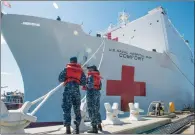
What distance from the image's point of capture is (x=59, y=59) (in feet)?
17.9

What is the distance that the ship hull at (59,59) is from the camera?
16.9 ft

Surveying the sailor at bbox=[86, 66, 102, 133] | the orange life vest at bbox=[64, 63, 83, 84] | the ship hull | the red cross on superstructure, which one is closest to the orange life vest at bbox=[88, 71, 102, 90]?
the sailor at bbox=[86, 66, 102, 133]

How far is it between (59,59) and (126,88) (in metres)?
2.26

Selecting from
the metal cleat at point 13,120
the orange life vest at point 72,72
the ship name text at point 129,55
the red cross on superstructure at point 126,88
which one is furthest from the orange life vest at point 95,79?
the ship name text at point 129,55

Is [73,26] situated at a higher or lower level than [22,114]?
higher

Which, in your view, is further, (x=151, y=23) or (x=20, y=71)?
(x=151, y=23)

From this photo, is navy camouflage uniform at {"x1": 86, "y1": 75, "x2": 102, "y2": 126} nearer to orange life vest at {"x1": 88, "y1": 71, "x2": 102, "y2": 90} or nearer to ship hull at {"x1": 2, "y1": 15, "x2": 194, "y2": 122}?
orange life vest at {"x1": 88, "y1": 71, "x2": 102, "y2": 90}

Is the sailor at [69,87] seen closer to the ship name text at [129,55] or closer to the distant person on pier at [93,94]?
the distant person on pier at [93,94]

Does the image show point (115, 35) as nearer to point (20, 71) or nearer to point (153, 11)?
point (153, 11)

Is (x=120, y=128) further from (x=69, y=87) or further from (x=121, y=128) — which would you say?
(x=69, y=87)

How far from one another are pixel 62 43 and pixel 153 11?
522 centimetres

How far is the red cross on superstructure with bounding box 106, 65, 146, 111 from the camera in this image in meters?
6.16

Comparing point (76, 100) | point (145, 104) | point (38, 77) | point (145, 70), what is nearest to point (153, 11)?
point (145, 70)

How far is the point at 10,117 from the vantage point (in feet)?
6.98
